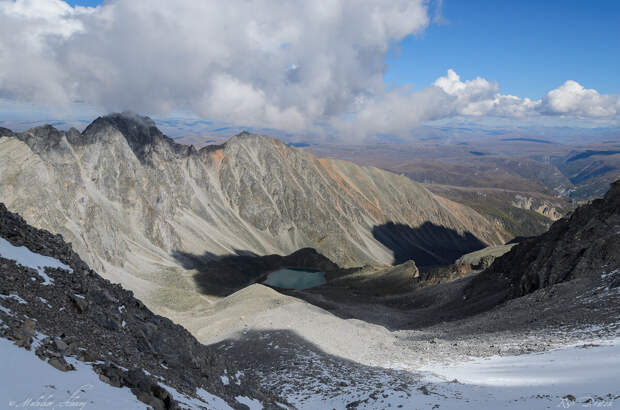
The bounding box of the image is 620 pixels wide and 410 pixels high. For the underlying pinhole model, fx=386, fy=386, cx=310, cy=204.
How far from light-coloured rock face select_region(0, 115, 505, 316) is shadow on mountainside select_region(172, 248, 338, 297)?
260 cm

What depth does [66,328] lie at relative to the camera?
→ 1054 centimetres

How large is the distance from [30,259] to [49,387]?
7402 millimetres

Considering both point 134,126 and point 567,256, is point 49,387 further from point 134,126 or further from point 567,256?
point 134,126

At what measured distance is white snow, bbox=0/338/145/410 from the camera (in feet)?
22.2

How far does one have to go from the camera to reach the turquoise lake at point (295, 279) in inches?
3927

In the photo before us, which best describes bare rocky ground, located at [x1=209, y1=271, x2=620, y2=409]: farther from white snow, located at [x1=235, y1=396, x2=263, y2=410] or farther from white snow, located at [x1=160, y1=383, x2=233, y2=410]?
white snow, located at [x1=160, y1=383, x2=233, y2=410]

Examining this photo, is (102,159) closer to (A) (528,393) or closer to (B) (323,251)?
(B) (323,251)

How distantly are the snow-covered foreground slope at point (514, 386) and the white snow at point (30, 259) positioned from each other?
12.5 meters

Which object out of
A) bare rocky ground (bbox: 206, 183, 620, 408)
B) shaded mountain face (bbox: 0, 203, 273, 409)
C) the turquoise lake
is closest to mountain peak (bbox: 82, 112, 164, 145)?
the turquoise lake

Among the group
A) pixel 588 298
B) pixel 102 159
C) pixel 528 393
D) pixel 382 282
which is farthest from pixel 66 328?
pixel 102 159

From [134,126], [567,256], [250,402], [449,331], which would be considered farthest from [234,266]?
[250,402]

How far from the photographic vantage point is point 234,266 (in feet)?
344

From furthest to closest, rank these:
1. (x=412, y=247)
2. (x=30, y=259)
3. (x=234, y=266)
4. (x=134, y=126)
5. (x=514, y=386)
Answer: (x=412, y=247)
(x=134, y=126)
(x=234, y=266)
(x=514, y=386)
(x=30, y=259)

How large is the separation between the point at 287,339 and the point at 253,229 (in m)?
117
